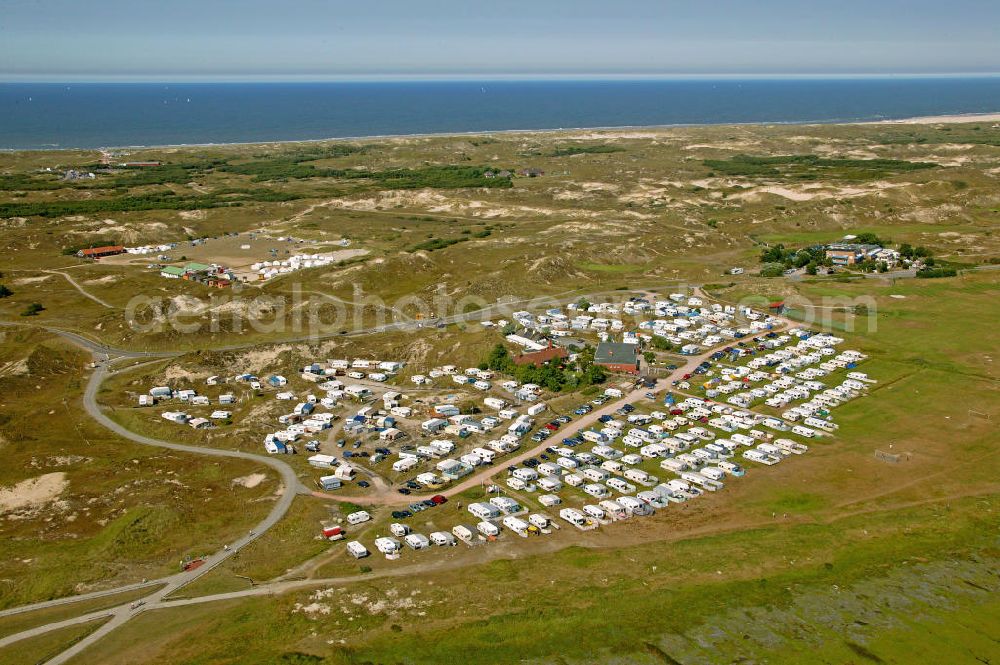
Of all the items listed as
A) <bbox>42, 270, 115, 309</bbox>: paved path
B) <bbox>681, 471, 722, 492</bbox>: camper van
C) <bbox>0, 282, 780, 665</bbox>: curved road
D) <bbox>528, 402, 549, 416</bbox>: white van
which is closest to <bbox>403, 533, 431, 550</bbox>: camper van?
<bbox>0, 282, 780, 665</bbox>: curved road

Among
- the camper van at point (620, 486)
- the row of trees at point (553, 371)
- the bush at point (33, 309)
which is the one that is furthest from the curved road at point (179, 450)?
the bush at point (33, 309)

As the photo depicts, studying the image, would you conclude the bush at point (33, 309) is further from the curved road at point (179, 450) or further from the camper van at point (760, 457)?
the camper van at point (760, 457)

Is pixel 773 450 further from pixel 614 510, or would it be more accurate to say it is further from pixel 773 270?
pixel 773 270

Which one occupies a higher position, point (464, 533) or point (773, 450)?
point (773, 450)

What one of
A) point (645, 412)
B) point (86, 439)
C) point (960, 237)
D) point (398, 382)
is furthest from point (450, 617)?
point (960, 237)

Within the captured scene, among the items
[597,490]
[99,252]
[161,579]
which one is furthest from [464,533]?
[99,252]

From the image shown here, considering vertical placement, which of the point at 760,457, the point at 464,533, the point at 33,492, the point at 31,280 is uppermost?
the point at 760,457
